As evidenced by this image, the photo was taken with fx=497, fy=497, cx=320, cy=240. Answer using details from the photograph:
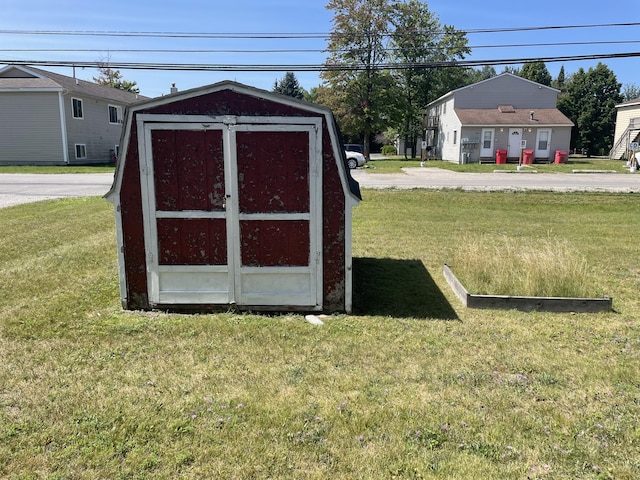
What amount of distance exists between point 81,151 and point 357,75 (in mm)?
22252

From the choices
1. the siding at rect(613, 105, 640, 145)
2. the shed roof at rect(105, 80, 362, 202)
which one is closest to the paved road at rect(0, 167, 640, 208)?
the shed roof at rect(105, 80, 362, 202)

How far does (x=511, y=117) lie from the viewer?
3506cm

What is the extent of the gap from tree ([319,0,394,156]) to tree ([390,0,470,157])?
10.6ft

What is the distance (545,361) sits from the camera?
429cm

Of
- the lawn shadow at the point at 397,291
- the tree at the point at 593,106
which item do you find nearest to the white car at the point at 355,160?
the lawn shadow at the point at 397,291

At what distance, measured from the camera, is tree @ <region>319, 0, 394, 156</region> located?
4125 centimetres

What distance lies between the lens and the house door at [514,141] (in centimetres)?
3447

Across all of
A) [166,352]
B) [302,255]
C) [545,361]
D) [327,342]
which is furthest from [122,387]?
[545,361]

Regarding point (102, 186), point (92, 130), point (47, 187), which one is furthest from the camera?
point (92, 130)

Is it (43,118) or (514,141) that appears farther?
(514,141)

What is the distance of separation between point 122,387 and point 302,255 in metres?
2.29

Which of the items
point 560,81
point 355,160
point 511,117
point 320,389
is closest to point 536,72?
point 560,81

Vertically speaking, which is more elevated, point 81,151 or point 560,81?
point 560,81

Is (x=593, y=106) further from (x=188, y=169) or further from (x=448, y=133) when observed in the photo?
(x=188, y=169)
